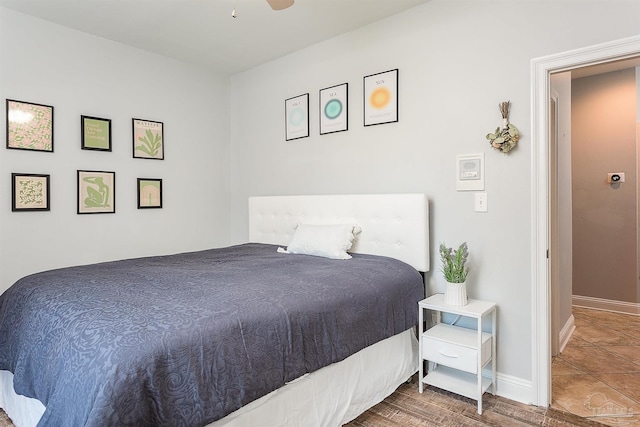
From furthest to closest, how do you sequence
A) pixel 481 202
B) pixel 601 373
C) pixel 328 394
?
pixel 601 373, pixel 481 202, pixel 328 394

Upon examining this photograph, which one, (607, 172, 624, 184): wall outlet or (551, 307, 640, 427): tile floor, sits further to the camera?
(607, 172, 624, 184): wall outlet

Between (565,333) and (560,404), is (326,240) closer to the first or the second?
(560,404)

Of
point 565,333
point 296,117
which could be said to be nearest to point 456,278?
point 565,333

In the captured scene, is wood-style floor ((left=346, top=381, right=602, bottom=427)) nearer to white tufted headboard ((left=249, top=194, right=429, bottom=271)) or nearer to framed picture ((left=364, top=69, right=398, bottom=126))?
white tufted headboard ((left=249, top=194, right=429, bottom=271))

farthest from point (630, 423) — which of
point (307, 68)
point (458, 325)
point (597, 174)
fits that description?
point (307, 68)

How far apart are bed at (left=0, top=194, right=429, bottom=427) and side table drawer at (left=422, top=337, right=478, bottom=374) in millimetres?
155

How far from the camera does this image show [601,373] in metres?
2.73

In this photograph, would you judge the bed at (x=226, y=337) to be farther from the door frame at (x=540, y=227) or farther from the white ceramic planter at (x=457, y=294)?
the door frame at (x=540, y=227)

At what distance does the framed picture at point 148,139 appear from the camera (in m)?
3.62

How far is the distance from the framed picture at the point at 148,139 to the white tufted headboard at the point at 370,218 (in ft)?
3.81

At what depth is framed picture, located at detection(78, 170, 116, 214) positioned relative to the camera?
128 inches

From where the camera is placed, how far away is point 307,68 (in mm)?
3623

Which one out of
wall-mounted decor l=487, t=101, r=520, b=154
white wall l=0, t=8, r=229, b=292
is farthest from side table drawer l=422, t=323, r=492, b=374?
white wall l=0, t=8, r=229, b=292

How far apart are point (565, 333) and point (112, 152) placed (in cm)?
435
